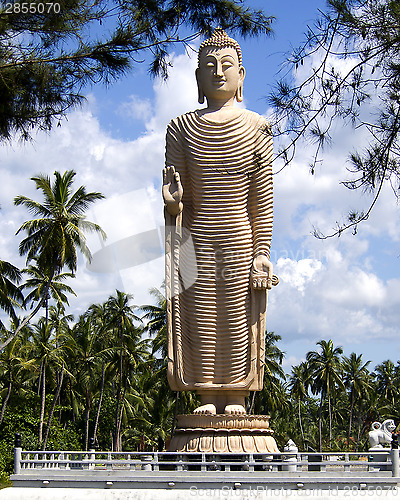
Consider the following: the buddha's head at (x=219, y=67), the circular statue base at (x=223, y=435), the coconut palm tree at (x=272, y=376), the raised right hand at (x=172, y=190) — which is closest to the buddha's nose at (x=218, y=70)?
the buddha's head at (x=219, y=67)

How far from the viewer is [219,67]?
16.2m

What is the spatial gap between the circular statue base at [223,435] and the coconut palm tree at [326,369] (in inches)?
1215

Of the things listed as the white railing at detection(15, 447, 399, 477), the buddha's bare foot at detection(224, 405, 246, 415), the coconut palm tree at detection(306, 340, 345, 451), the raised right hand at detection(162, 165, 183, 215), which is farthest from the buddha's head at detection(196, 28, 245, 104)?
the coconut palm tree at detection(306, 340, 345, 451)

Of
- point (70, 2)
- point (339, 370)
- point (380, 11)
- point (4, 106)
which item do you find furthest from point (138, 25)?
point (339, 370)

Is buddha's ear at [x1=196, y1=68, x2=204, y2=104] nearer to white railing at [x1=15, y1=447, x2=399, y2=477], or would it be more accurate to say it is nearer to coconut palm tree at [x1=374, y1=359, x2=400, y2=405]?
white railing at [x1=15, y1=447, x2=399, y2=477]

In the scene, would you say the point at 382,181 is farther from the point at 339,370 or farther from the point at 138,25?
the point at 339,370

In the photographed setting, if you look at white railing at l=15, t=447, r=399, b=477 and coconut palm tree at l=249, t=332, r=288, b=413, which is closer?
white railing at l=15, t=447, r=399, b=477

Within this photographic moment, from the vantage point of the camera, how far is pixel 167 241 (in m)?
16.4

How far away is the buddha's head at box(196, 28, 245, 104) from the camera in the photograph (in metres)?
16.2

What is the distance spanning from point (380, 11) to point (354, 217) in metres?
1.98

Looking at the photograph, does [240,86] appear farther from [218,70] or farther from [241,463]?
[241,463]

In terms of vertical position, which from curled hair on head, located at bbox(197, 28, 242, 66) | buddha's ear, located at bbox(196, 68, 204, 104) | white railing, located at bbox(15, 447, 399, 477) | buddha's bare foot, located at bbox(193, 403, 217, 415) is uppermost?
curled hair on head, located at bbox(197, 28, 242, 66)

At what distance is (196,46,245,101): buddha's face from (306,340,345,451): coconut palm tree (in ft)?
103

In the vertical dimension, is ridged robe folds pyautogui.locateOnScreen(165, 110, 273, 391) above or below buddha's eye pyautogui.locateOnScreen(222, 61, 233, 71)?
below
